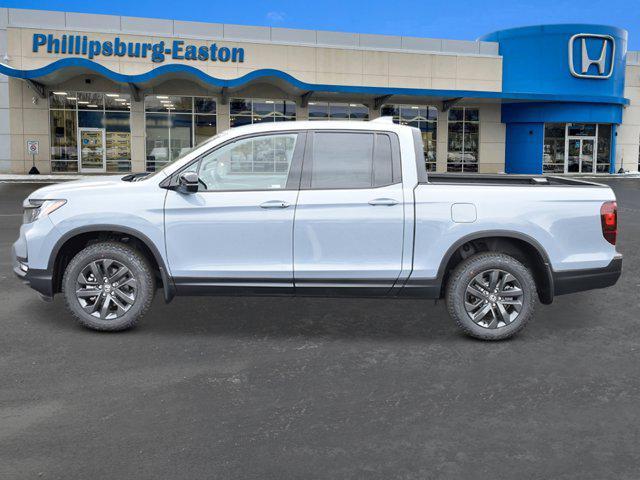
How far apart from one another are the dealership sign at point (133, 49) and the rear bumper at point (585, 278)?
100 feet

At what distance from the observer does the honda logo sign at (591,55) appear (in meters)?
38.4

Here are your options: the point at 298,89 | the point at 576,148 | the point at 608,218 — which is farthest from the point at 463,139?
the point at 608,218

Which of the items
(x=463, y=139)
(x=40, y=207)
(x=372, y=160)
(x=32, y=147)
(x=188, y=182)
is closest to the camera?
(x=188, y=182)

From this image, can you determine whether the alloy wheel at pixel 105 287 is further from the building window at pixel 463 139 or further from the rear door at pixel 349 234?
the building window at pixel 463 139

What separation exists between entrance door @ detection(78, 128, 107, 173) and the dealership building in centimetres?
5

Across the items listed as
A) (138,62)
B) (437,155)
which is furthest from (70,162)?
(437,155)

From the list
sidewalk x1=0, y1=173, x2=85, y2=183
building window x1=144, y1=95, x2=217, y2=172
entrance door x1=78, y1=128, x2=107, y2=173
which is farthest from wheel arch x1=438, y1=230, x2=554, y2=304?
entrance door x1=78, y1=128, x2=107, y2=173

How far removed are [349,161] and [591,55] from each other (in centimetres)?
3813

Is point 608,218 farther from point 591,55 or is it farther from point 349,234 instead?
point 591,55

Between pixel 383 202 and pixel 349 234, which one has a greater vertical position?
pixel 383 202

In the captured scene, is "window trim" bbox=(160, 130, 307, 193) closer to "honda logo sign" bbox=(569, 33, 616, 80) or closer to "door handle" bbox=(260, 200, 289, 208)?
"door handle" bbox=(260, 200, 289, 208)

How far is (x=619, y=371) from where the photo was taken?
16.0 feet

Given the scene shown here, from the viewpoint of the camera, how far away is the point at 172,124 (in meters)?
34.0

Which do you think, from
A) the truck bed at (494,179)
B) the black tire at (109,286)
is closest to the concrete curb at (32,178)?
the truck bed at (494,179)
